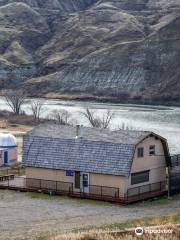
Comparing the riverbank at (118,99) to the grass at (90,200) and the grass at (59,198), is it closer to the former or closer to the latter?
the grass at (90,200)

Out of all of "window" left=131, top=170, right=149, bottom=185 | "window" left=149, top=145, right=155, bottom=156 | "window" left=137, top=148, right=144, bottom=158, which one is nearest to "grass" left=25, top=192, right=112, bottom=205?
"window" left=131, top=170, right=149, bottom=185

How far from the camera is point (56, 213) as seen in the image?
107 ft

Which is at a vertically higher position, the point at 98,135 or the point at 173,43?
the point at 173,43

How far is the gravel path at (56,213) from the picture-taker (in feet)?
95.8

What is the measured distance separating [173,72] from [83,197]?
146026 millimetres

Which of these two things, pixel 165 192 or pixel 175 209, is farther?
pixel 165 192

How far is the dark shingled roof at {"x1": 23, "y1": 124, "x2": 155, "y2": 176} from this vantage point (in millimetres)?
36281

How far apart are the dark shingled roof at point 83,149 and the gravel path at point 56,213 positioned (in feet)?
6.87

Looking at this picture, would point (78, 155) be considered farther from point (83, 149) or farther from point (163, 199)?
point (163, 199)

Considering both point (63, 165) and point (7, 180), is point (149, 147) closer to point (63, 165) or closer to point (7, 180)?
point (63, 165)

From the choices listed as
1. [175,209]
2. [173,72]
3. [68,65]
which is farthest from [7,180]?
[68,65]

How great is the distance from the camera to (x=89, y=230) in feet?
91.3

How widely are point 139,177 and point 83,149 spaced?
11.3 feet

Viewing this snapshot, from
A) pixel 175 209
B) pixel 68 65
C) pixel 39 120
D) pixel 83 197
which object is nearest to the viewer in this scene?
pixel 175 209
